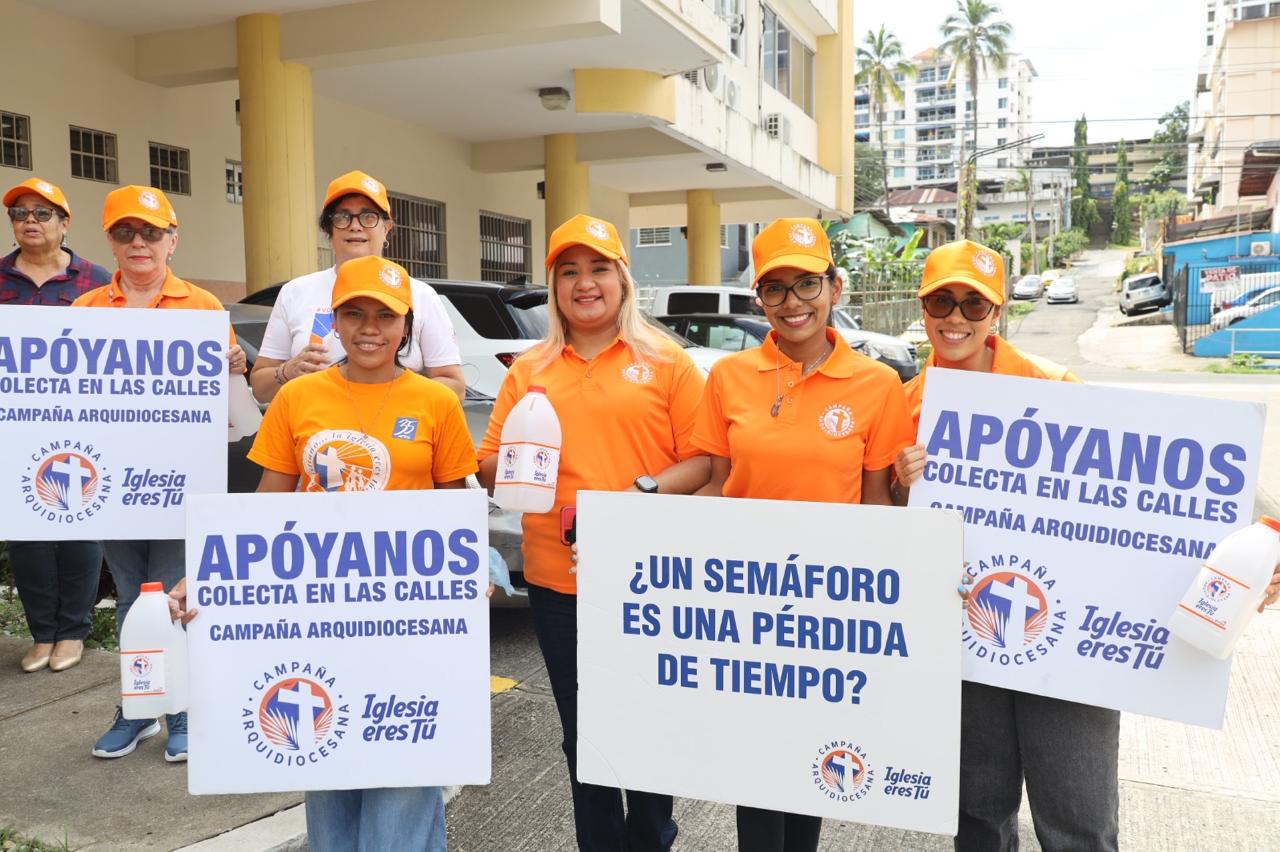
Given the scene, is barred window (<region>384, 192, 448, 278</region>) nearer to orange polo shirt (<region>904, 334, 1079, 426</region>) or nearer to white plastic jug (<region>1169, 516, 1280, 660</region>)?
orange polo shirt (<region>904, 334, 1079, 426</region>)

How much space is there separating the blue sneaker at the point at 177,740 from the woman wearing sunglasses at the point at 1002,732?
2.82 meters

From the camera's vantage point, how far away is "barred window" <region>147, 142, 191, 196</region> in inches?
488

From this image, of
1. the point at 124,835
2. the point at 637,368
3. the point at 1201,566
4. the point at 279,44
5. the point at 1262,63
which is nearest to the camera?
the point at 1201,566

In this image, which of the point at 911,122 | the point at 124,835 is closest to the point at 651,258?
the point at 124,835

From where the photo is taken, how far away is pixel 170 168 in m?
12.6

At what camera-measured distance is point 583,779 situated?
9.14ft

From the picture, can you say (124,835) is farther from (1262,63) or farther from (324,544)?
(1262,63)

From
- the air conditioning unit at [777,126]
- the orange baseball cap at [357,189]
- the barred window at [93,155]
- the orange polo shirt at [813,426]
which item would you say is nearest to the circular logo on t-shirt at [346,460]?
the orange polo shirt at [813,426]

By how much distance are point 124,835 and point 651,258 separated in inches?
1299

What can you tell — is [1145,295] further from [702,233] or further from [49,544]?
[49,544]

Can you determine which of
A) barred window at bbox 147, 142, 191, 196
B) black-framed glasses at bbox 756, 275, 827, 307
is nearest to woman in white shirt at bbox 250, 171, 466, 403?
black-framed glasses at bbox 756, 275, 827, 307

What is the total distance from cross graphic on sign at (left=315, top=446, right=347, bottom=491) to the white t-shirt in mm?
818

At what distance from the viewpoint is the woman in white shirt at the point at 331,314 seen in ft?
11.9

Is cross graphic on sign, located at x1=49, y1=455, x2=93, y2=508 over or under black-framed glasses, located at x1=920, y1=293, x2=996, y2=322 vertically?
under
